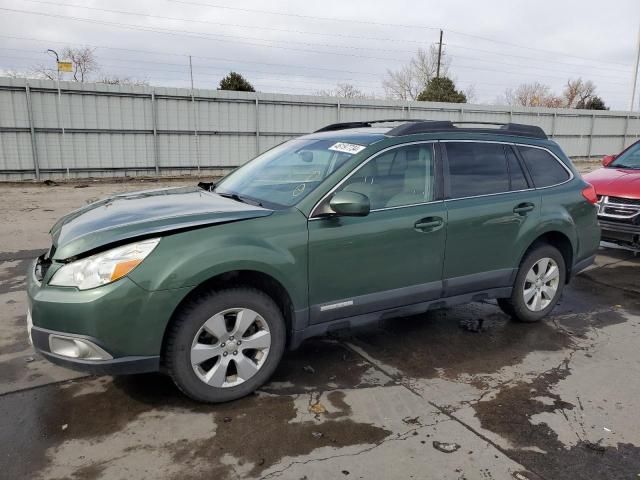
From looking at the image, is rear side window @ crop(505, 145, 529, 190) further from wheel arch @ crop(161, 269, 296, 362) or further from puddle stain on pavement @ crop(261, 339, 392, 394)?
wheel arch @ crop(161, 269, 296, 362)

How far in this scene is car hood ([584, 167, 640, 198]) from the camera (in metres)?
6.70

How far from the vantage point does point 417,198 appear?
3.88m

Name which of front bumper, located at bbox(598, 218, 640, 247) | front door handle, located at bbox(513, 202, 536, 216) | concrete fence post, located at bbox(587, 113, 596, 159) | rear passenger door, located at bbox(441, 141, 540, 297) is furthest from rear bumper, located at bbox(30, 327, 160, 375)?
concrete fence post, located at bbox(587, 113, 596, 159)

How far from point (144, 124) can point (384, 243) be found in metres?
14.5

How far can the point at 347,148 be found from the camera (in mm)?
3818

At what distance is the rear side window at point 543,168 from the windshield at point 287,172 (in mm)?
1818

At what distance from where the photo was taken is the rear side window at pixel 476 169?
13.4 ft

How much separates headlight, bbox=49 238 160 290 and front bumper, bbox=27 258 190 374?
1.6 inches

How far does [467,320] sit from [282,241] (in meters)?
2.41

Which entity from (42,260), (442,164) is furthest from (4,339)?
(442,164)

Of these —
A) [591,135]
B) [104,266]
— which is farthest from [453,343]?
[591,135]

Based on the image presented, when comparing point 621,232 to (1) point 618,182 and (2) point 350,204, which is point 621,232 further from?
(2) point 350,204

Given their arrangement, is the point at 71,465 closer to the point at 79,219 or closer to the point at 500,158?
the point at 79,219

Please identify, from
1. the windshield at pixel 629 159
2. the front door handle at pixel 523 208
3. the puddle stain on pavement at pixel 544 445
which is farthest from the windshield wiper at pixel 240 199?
the windshield at pixel 629 159
